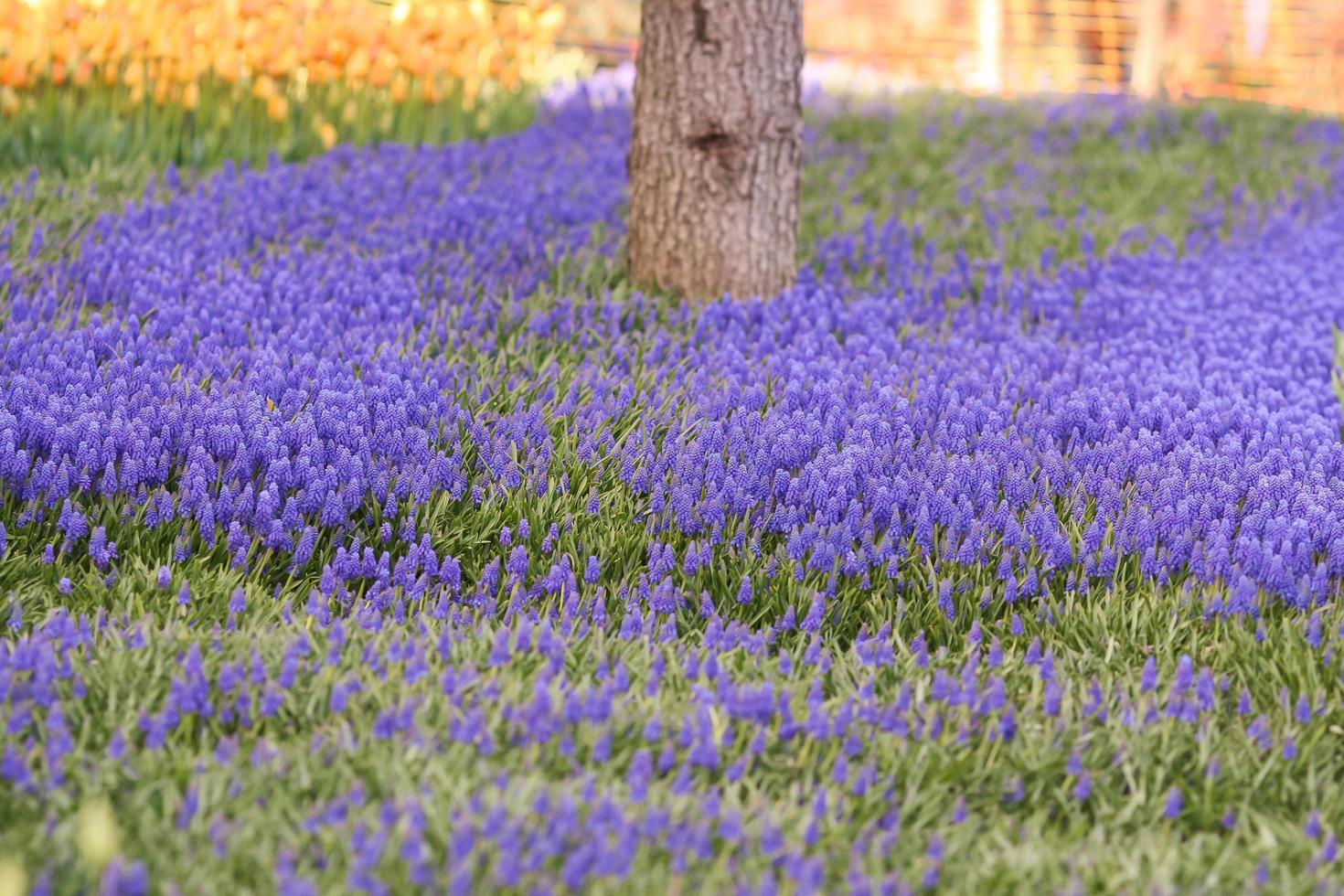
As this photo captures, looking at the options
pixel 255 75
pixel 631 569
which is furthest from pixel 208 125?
pixel 631 569

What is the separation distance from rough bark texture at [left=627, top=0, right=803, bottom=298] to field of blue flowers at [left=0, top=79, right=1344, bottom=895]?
0.92 feet

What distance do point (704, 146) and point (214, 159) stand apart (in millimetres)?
3023

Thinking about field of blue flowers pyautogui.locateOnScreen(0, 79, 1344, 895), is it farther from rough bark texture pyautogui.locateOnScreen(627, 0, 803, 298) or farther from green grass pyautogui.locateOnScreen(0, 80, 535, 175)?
green grass pyautogui.locateOnScreen(0, 80, 535, 175)

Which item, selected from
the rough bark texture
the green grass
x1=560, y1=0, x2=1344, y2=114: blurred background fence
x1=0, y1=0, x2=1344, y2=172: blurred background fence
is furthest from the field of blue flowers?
x1=560, y1=0, x2=1344, y2=114: blurred background fence

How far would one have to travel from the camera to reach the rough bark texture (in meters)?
5.65

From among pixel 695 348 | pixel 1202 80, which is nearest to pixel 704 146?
pixel 695 348

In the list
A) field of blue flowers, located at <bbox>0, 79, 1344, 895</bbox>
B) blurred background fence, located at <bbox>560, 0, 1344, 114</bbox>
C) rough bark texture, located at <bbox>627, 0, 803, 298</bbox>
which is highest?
blurred background fence, located at <bbox>560, 0, 1344, 114</bbox>

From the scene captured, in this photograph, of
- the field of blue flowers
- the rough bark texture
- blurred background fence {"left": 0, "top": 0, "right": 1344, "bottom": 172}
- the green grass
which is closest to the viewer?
the field of blue flowers

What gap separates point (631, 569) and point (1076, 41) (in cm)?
2027

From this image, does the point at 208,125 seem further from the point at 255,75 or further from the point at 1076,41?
the point at 1076,41

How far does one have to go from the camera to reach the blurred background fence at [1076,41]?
54.3 ft

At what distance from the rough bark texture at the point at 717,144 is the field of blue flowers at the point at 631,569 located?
0.92ft

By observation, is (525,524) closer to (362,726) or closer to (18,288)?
(362,726)

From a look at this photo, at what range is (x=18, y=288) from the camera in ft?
16.6
